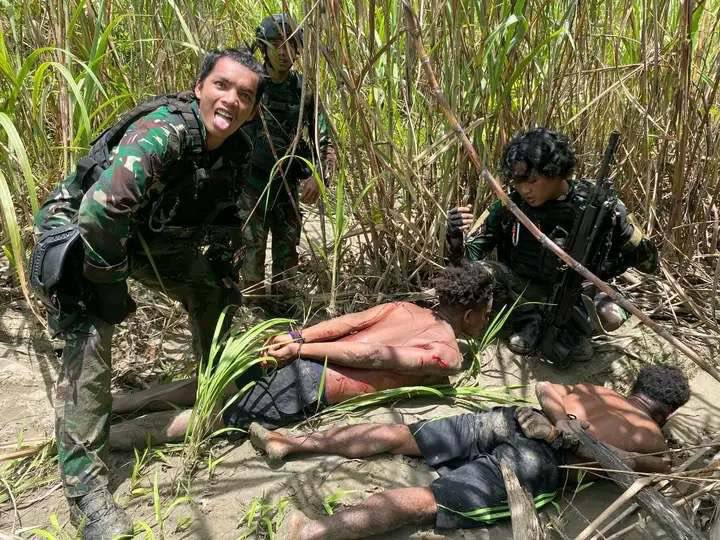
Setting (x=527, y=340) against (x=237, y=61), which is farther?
(x=527, y=340)

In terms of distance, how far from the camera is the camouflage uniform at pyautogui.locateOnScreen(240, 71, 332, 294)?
3.09 m

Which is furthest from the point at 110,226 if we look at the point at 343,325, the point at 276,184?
the point at 276,184

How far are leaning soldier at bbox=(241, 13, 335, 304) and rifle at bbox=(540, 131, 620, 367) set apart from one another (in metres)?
1.23

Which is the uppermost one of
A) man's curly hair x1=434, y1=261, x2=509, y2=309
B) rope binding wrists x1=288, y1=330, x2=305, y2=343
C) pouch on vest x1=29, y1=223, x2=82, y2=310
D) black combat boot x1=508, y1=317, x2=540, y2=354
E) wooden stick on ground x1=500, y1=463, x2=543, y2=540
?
pouch on vest x1=29, y1=223, x2=82, y2=310

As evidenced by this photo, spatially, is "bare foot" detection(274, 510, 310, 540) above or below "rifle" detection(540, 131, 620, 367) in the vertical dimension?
below

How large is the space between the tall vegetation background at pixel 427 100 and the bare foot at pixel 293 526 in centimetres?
102

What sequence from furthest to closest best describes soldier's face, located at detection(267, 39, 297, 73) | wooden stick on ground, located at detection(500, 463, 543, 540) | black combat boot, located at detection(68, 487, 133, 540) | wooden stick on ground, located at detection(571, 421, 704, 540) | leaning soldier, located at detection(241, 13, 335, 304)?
leaning soldier, located at detection(241, 13, 335, 304) → soldier's face, located at detection(267, 39, 297, 73) → black combat boot, located at detection(68, 487, 133, 540) → wooden stick on ground, located at detection(500, 463, 543, 540) → wooden stick on ground, located at detection(571, 421, 704, 540)

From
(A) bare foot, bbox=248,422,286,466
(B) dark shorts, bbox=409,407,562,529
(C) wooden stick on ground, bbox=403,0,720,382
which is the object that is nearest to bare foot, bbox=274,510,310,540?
(A) bare foot, bbox=248,422,286,466

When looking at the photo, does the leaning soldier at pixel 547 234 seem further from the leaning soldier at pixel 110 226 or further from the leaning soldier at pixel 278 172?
the leaning soldier at pixel 110 226

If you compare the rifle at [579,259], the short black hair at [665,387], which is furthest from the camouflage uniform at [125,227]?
the short black hair at [665,387]

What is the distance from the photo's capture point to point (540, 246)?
9.75ft

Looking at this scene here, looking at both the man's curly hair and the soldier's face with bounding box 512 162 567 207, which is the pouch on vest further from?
the soldier's face with bounding box 512 162 567 207

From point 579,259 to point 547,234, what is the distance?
245 mm

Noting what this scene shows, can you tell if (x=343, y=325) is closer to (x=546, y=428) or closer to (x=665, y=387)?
(x=546, y=428)
